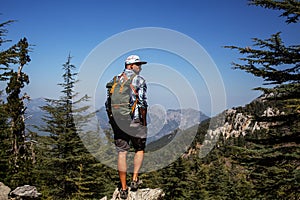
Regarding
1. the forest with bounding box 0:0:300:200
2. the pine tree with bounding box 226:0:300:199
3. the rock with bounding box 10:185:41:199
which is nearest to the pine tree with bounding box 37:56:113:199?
the forest with bounding box 0:0:300:200

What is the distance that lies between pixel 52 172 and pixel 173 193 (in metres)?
12.2

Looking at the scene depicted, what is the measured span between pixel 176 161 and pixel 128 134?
18871 millimetres

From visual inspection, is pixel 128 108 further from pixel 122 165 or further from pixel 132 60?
pixel 122 165

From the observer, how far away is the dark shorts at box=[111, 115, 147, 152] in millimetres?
5078

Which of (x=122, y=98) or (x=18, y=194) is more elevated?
(x=122, y=98)

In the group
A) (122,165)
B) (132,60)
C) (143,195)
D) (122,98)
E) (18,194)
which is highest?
(132,60)

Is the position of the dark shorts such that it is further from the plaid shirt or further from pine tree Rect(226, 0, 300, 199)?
pine tree Rect(226, 0, 300, 199)

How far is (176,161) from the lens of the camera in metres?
23.2

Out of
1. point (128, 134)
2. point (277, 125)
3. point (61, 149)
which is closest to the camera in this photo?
point (128, 134)

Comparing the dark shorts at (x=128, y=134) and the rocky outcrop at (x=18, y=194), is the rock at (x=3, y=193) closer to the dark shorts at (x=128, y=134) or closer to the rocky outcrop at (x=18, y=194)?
the rocky outcrop at (x=18, y=194)

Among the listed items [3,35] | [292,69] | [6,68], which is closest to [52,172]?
[6,68]

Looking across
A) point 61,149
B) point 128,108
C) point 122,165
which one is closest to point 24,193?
point 61,149

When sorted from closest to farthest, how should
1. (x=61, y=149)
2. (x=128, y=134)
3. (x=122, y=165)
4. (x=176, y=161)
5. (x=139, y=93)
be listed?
(x=139, y=93) < (x=128, y=134) < (x=122, y=165) < (x=61, y=149) < (x=176, y=161)

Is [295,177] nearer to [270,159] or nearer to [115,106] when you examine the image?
[270,159]
